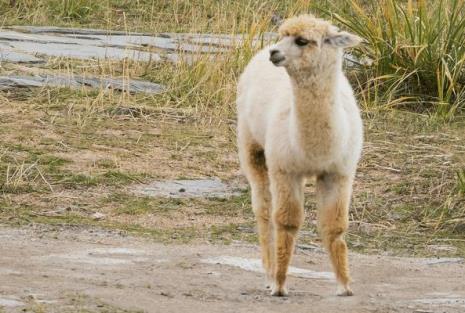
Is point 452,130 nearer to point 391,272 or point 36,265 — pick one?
point 391,272

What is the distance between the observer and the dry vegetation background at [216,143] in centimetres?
873

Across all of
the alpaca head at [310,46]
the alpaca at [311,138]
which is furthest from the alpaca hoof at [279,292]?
the alpaca head at [310,46]

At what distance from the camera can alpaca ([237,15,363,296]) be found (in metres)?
6.49

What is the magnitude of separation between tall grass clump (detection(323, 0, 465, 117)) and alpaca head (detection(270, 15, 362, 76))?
5103mm

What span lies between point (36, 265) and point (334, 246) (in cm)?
157

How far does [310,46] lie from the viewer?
6.47 meters

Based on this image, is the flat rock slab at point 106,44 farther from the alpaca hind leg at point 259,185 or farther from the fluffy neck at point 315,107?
the fluffy neck at point 315,107

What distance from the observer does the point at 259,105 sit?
23.9ft

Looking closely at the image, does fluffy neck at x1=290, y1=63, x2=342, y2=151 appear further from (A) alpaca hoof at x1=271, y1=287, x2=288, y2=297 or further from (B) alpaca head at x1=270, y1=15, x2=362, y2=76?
(A) alpaca hoof at x1=271, y1=287, x2=288, y2=297

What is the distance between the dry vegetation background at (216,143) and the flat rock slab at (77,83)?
11 cm

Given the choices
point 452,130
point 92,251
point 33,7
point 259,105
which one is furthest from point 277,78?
point 33,7

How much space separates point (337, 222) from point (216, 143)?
4.13 meters

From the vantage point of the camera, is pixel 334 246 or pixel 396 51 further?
pixel 396 51

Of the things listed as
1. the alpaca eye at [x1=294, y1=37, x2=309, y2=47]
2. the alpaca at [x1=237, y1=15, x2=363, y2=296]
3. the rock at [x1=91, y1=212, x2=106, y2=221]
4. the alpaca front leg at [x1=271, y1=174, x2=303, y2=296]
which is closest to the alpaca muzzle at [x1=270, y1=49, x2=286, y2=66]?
the alpaca at [x1=237, y1=15, x2=363, y2=296]
